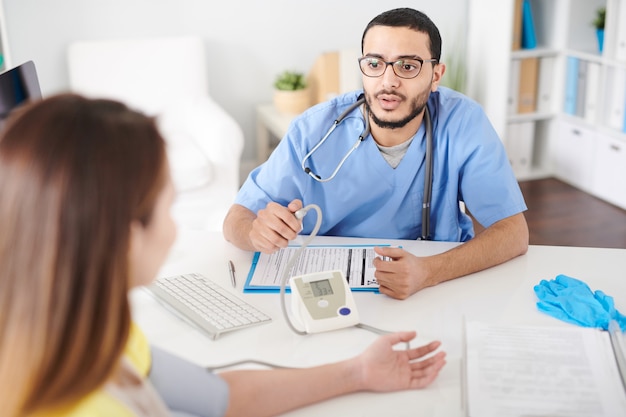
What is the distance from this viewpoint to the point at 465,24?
4.06 metres

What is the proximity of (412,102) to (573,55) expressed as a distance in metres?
2.36

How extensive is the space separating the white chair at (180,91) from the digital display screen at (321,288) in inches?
68.6

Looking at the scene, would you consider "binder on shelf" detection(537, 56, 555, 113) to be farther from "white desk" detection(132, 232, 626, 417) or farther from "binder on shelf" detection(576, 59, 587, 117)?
"white desk" detection(132, 232, 626, 417)

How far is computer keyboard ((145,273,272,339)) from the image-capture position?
1.30 meters

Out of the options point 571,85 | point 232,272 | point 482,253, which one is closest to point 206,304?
point 232,272

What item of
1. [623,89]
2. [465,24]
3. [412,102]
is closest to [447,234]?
[412,102]

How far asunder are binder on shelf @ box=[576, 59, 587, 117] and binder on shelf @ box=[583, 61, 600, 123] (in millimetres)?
18

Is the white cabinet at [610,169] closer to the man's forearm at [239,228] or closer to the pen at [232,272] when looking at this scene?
the man's forearm at [239,228]

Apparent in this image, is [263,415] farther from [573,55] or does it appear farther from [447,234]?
[573,55]

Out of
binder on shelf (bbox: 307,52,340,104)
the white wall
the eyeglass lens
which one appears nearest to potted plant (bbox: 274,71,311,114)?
binder on shelf (bbox: 307,52,340,104)

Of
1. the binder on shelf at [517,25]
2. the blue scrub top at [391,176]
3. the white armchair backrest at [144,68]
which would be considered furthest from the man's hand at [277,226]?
the binder on shelf at [517,25]

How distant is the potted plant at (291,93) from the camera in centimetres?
358

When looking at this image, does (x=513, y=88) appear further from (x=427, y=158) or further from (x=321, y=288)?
(x=321, y=288)

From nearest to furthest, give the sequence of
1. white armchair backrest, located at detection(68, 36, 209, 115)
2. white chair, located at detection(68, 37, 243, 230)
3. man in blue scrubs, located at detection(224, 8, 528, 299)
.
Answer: man in blue scrubs, located at detection(224, 8, 528, 299)
white chair, located at detection(68, 37, 243, 230)
white armchair backrest, located at detection(68, 36, 209, 115)
